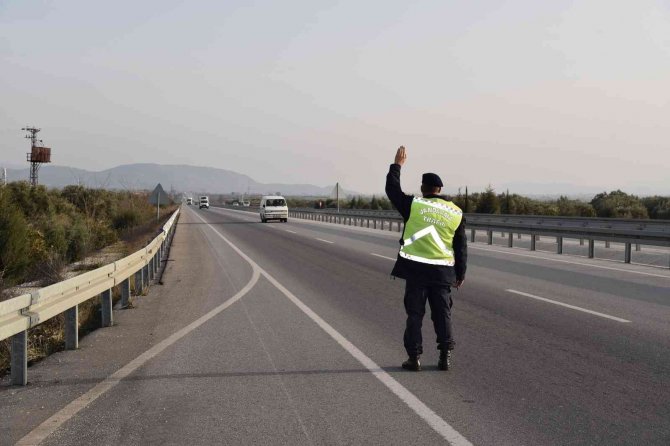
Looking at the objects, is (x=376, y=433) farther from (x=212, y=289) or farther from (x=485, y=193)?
(x=485, y=193)

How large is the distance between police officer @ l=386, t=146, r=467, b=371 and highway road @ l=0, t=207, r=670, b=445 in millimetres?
367

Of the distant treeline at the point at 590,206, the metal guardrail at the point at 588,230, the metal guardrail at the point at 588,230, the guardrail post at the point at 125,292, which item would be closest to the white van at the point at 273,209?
the metal guardrail at the point at 588,230

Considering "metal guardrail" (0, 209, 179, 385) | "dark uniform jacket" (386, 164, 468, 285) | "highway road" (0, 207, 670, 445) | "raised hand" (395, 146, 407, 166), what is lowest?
"highway road" (0, 207, 670, 445)

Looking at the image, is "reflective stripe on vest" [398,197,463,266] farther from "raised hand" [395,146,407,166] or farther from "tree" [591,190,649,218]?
"tree" [591,190,649,218]

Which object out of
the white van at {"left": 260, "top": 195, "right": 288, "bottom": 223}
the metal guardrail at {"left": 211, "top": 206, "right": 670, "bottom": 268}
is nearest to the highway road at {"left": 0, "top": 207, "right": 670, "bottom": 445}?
the metal guardrail at {"left": 211, "top": 206, "right": 670, "bottom": 268}

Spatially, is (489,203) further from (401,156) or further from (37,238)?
(401,156)

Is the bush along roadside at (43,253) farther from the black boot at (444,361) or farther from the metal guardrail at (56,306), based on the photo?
the black boot at (444,361)

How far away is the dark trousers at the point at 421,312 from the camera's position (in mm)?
6539

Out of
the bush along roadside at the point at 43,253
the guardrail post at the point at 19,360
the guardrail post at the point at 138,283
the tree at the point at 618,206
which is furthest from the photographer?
the tree at the point at 618,206

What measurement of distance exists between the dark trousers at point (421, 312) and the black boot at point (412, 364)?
5 cm

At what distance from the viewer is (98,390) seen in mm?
5961

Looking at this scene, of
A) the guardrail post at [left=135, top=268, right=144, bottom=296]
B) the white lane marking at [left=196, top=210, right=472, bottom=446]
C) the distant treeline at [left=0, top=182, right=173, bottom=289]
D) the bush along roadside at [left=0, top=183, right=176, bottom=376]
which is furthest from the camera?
the distant treeline at [left=0, top=182, right=173, bottom=289]

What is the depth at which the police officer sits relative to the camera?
6.52m

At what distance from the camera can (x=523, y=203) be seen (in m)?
62.3
